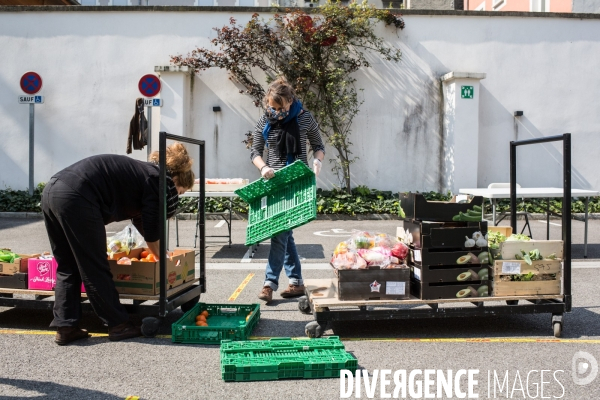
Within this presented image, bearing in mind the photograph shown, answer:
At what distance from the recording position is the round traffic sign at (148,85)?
11.8m

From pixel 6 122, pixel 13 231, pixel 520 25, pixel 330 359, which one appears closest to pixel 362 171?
pixel 520 25

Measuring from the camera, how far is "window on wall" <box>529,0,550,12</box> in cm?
2100

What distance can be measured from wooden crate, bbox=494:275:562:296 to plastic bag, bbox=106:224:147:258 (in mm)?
3241

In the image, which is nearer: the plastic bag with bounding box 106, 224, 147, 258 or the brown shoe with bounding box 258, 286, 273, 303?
the plastic bag with bounding box 106, 224, 147, 258

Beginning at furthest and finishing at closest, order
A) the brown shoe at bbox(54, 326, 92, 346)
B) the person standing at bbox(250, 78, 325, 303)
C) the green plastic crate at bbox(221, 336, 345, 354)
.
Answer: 1. the person standing at bbox(250, 78, 325, 303)
2. the brown shoe at bbox(54, 326, 92, 346)
3. the green plastic crate at bbox(221, 336, 345, 354)

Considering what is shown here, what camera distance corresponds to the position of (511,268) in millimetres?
4852

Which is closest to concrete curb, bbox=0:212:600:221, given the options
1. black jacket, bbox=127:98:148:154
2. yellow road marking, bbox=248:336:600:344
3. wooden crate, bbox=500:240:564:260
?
black jacket, bbox=127:98:148:154

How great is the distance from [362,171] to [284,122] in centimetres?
1026

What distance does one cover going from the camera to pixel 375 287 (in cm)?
474

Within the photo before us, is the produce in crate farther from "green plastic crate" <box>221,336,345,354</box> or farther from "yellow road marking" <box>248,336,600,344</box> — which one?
"green plastic crate" <box>221,336,345,354</box>

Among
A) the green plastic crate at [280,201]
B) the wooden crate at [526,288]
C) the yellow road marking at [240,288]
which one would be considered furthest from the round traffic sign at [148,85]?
the wooden crate at [526,288]

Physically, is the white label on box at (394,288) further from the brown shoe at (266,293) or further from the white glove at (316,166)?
the brown shoe at (266,293)

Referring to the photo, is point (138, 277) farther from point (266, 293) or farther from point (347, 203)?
point (347, 203)

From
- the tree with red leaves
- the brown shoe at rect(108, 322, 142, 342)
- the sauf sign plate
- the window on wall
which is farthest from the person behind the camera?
the window on wall
